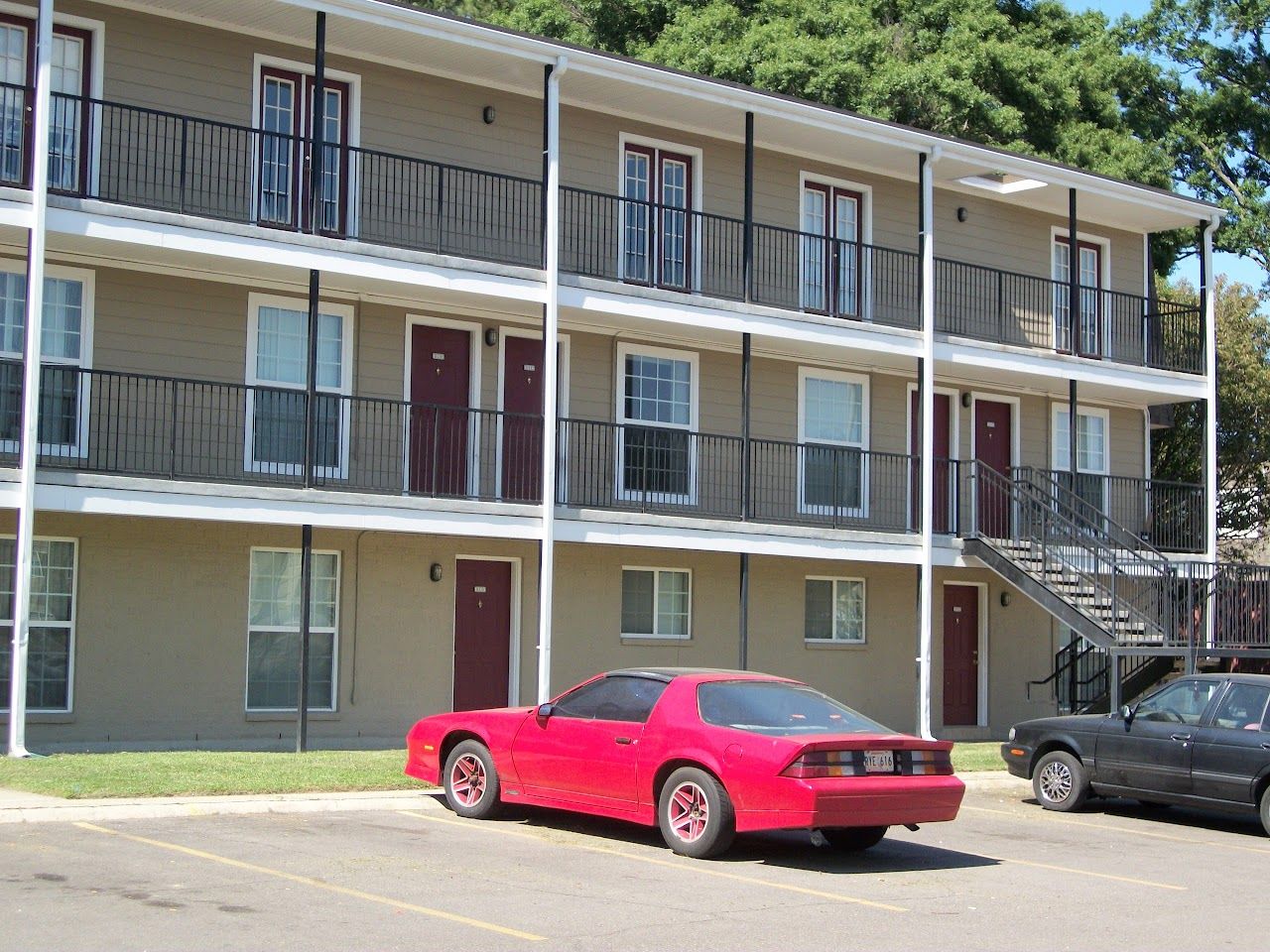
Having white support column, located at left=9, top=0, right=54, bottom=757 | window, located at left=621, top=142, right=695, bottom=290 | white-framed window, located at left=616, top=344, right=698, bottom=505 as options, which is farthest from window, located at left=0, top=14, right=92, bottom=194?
white-framed window, located at left=616, top=344, right=698, bottom=505

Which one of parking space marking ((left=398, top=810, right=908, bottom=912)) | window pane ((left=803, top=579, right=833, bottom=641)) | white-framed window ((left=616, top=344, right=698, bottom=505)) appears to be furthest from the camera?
window pane ((left=803, top=579, right=833, bottom=641))

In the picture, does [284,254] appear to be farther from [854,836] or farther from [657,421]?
[854,836]

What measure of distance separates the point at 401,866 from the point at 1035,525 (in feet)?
53.5

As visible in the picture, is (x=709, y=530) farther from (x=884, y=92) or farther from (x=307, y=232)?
(x=884, y=92)

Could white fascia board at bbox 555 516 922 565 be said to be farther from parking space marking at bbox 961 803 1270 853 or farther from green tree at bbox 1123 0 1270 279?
green tree at bbox 1123 0 1270 279

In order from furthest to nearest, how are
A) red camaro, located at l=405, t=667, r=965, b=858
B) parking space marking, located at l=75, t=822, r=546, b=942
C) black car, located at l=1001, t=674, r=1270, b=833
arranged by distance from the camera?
black car, located at l=1001, t=674, r=1270, b=833 → red camaro, located at l=405, t=667, r=965, b=858 → parking space marking, located at l=75, t=822, r=546, b=942

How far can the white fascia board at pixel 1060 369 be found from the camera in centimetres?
2444

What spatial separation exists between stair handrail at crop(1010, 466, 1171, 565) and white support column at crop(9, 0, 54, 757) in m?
14.2

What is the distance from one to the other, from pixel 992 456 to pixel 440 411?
10606 millimetres

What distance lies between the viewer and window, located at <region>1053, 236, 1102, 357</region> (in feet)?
90.7

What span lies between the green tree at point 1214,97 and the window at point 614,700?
3036 cm

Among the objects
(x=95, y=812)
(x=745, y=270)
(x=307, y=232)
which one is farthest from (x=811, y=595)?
(x=95, y=812)

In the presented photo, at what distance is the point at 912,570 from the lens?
87.0 ft

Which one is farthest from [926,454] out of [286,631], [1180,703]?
[286,631]
